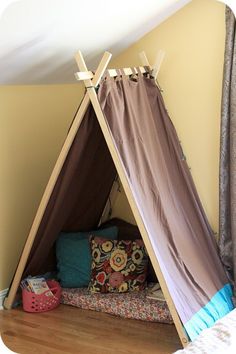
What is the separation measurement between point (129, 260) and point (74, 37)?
152 cm

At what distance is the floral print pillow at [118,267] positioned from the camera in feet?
11.0

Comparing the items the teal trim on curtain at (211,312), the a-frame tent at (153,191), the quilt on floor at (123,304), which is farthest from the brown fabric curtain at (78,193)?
the teal trim on curtain at (211,312)

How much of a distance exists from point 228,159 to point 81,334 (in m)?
1.49

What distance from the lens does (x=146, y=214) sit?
284 centimetres

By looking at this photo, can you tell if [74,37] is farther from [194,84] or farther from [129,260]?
[129,260]

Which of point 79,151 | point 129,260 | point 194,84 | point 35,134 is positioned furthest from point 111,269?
point 194,84

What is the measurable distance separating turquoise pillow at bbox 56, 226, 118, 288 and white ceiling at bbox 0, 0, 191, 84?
46.2 inches

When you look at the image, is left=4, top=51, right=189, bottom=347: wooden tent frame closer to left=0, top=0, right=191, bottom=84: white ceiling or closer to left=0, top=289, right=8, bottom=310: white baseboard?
left=0, top=0, right=191, bottom=84: white ceiling

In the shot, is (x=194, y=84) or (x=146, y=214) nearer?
(x=146, y=214)

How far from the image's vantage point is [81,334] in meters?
2.91

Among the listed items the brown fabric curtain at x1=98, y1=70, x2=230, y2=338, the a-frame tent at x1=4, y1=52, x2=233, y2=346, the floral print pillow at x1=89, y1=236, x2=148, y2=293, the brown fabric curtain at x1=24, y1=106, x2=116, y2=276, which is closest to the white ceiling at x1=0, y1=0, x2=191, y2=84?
the a-frame tent at x1=4, y1=52, x2=233, y2=346

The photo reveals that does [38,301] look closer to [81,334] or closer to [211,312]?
[81,334]

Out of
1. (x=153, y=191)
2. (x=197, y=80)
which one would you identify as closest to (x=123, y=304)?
(x=153, y=191)

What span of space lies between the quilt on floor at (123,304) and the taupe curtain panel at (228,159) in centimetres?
56
